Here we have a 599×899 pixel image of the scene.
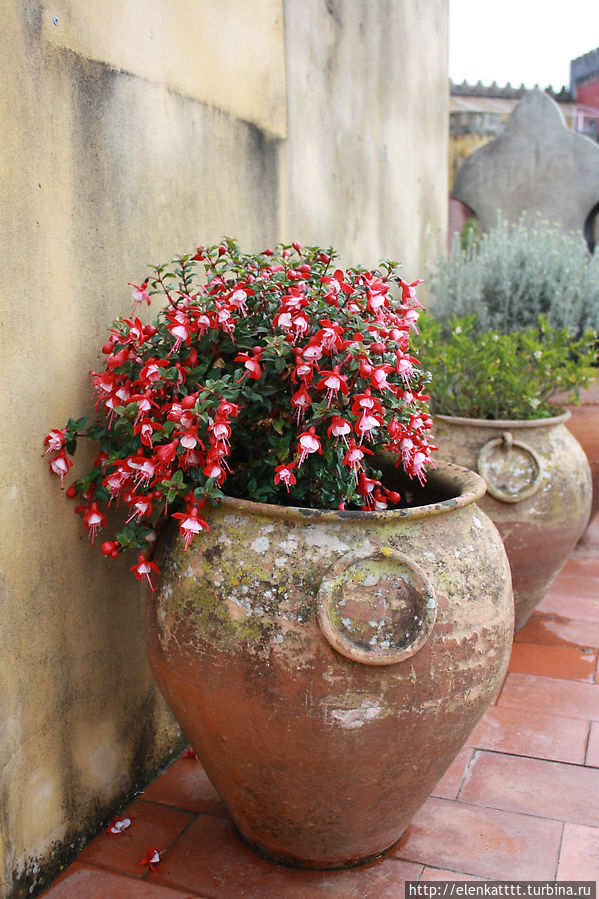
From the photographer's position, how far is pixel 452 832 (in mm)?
1900

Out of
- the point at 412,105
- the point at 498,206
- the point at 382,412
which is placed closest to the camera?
the point at 382,412

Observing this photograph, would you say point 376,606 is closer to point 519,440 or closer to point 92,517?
point 92,517

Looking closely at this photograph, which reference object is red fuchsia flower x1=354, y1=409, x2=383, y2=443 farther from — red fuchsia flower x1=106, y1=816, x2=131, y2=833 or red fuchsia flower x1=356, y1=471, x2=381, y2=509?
red fuchsia flower x1=106, y1=816, x2=131, y2=833

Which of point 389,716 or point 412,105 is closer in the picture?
point 389,716

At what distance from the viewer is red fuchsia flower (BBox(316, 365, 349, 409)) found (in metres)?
1.53

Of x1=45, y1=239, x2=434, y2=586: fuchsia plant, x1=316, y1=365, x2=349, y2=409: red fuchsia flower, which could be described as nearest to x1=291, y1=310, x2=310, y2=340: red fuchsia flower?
x1=45, y1=239, x2=434, y2=586: fuchsia plant

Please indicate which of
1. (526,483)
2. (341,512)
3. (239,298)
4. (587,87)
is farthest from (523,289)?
(587,87)

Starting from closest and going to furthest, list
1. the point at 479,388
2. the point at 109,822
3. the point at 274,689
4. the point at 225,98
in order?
the point at 274,689
the point at 109,822
the point at 225,98
the point at 479,388

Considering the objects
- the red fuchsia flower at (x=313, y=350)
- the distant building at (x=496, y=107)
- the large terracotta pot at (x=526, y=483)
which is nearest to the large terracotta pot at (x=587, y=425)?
the large terracotta pot at (x=526, y=483)

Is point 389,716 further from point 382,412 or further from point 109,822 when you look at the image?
point 109,822

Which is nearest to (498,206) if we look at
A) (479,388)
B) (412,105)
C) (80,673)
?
(412,105)

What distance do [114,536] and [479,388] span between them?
154 centimetres

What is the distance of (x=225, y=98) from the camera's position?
2.32 metres

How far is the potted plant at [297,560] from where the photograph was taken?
151 cm
